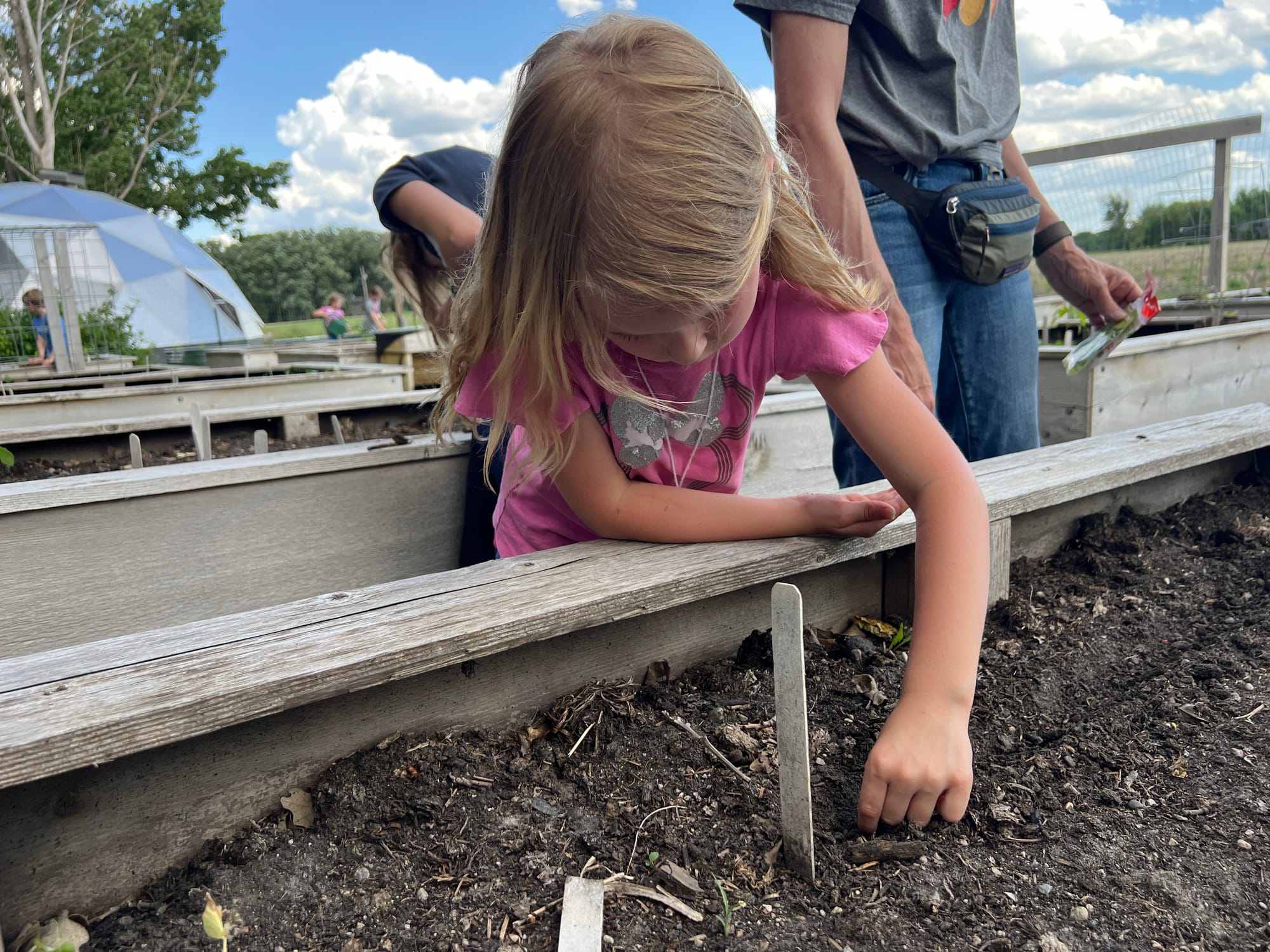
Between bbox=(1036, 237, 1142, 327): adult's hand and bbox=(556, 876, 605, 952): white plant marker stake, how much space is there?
206cm

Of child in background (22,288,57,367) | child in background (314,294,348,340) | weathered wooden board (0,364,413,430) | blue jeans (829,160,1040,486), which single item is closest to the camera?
blue jeans (829,160,1040,486)

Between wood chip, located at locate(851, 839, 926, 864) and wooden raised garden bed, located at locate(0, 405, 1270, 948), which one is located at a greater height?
wooden raised garden bed, located at locate(0, 405, 1270, 948)

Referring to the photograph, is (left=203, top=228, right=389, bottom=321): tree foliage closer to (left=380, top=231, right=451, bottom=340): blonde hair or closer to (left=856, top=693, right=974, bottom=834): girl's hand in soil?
(left=380, top=231, right=451, bottom=340): blonde hair

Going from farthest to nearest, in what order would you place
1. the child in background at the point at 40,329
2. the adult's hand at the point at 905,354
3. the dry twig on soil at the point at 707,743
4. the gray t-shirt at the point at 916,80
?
1. the child in background at the point at 40,329
2. the gray t-shirt at the point at 916,80
3. the adult's hand at the point at 905,354
4. the dry twig on soil at the point at 707,743

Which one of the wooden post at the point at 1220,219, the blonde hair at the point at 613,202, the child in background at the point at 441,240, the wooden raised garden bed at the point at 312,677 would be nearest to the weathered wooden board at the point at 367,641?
the wooden raised garden bed at the point at 312,677

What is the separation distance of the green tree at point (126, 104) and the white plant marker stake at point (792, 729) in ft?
68.5

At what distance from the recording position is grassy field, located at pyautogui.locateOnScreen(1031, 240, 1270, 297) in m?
6.18

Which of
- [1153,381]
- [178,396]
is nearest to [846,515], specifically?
[1153,381]

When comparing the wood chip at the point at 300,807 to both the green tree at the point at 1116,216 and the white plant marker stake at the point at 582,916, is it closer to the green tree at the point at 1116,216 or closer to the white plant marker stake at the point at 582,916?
the white plant marker stake at the point at 582,916

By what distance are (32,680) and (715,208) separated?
975mm

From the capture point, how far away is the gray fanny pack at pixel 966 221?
1952 millimetres

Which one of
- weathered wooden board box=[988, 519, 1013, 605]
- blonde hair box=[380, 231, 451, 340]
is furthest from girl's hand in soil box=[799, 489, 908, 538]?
blonde hair box=[380, 231, 451, 340]

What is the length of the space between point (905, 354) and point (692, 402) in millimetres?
443

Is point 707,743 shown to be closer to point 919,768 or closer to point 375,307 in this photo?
point 919,768
